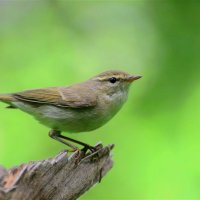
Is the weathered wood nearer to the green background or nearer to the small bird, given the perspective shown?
the small bird

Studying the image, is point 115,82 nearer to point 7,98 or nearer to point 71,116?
point 71,116

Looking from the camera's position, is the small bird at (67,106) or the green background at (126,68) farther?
the green background at (126,68)

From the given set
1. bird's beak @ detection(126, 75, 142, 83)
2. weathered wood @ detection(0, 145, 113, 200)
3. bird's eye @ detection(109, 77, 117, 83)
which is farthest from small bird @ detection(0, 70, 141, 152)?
weathered wood @ detection(0, 145, 113, 200)

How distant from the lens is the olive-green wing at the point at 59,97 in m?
5.62

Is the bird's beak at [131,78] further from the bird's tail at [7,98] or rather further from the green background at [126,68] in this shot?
the bird's tail at [7,98]

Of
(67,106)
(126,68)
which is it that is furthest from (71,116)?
(126,68)

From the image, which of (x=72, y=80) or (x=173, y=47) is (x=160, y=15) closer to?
(x=173, y=47)

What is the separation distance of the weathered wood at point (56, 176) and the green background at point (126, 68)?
126cm

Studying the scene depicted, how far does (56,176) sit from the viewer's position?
12.9 feet

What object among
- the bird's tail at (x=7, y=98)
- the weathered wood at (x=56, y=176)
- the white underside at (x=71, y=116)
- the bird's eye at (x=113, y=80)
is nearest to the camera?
the weathered wood at (x=56, y=176)

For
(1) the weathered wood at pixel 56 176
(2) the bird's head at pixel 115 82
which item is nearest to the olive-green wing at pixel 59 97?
(2) the bird's head at pixel 115 82

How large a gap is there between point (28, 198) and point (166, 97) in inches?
117

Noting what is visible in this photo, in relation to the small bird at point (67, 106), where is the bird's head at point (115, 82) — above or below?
above

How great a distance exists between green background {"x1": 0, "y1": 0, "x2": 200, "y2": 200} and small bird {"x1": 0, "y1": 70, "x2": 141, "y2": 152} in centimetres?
71
